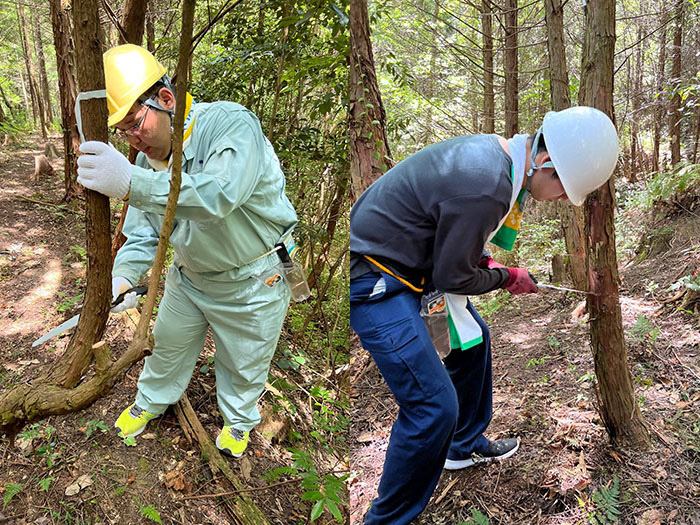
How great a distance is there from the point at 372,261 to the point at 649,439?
4.57 feet

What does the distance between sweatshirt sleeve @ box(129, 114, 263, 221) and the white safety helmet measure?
3.01 ft

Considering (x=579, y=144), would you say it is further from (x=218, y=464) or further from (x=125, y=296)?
(x=218, y=464)

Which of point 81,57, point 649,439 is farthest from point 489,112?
point 81,57

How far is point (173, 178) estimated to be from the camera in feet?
3.29

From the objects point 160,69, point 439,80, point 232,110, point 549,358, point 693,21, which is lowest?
point 549,358

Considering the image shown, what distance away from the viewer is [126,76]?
4.04ft

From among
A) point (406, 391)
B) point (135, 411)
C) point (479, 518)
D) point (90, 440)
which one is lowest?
point (479, 518)

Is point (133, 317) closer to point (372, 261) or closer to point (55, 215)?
point (55, 215)

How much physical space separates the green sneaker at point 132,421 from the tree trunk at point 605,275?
177cm

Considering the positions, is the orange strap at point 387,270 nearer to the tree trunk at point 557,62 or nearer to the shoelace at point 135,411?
the shoelace at point 135,411

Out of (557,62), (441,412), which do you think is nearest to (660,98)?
(557,62)

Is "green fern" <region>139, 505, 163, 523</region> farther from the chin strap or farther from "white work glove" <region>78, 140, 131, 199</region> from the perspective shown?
the chin strap

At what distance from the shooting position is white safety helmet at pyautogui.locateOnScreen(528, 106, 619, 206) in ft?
4.84

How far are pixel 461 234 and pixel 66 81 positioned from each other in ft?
8.95
